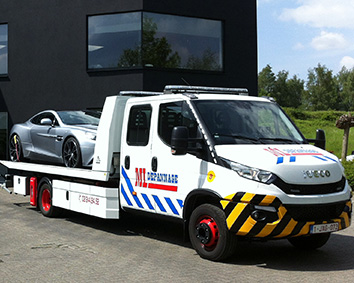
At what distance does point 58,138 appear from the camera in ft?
35.2

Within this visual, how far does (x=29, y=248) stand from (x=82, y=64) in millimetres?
11738

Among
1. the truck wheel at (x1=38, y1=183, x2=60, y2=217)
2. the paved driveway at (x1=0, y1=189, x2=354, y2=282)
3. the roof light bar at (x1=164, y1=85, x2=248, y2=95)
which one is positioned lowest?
the paved driveway at (x1=0, y1=189, x2=354, y2=282)

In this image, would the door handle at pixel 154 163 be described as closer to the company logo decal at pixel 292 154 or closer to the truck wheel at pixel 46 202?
the company logo decal at pixel 292 154

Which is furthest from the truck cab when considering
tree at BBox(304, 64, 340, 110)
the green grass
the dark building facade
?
tree at BBox(304, 64, 340, 110)

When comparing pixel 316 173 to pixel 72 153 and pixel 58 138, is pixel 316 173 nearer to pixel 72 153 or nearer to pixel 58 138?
pixel 72 153

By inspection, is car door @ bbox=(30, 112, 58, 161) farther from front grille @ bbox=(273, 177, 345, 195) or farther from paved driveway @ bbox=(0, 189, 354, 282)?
front grille @ bbox=(273, 177, 345, 195)

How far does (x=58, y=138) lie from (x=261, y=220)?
17.3 feet

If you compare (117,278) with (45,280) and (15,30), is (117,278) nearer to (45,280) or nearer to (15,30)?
(45,280)

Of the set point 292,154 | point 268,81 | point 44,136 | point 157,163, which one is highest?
point 268,81

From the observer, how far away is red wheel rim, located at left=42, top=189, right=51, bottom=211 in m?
11.1

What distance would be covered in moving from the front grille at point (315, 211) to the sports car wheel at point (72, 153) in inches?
177

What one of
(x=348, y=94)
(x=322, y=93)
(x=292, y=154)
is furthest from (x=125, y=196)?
(x=348, y=94)

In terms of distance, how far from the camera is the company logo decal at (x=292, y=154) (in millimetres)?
6816

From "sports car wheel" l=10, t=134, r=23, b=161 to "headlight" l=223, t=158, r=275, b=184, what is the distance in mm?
6680
